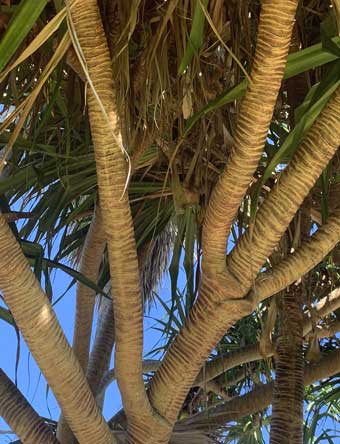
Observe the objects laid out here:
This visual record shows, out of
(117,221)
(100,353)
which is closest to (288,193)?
(117,221)

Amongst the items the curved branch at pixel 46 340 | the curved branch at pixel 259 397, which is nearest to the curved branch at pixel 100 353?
the curved branch at pixel 259 397

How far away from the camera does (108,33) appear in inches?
69.5

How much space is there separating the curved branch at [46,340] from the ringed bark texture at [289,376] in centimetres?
71

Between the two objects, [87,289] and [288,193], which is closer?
[288,193]

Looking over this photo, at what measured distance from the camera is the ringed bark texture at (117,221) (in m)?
1.45

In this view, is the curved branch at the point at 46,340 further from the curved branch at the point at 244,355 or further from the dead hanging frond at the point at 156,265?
the dead hanging frond at the point at 156,265

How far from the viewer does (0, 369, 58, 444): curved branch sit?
2.01 metres

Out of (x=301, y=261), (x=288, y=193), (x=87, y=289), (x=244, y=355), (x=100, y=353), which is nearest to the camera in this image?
(x=288, y=193)

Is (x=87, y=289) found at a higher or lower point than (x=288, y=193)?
higher

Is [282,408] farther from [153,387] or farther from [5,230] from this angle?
[5,230]

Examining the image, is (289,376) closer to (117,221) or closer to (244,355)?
(244,355)

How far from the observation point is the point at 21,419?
2.01 meters

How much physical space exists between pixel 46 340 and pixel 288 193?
582mm

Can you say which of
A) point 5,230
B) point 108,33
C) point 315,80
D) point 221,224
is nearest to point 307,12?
point 315,80
